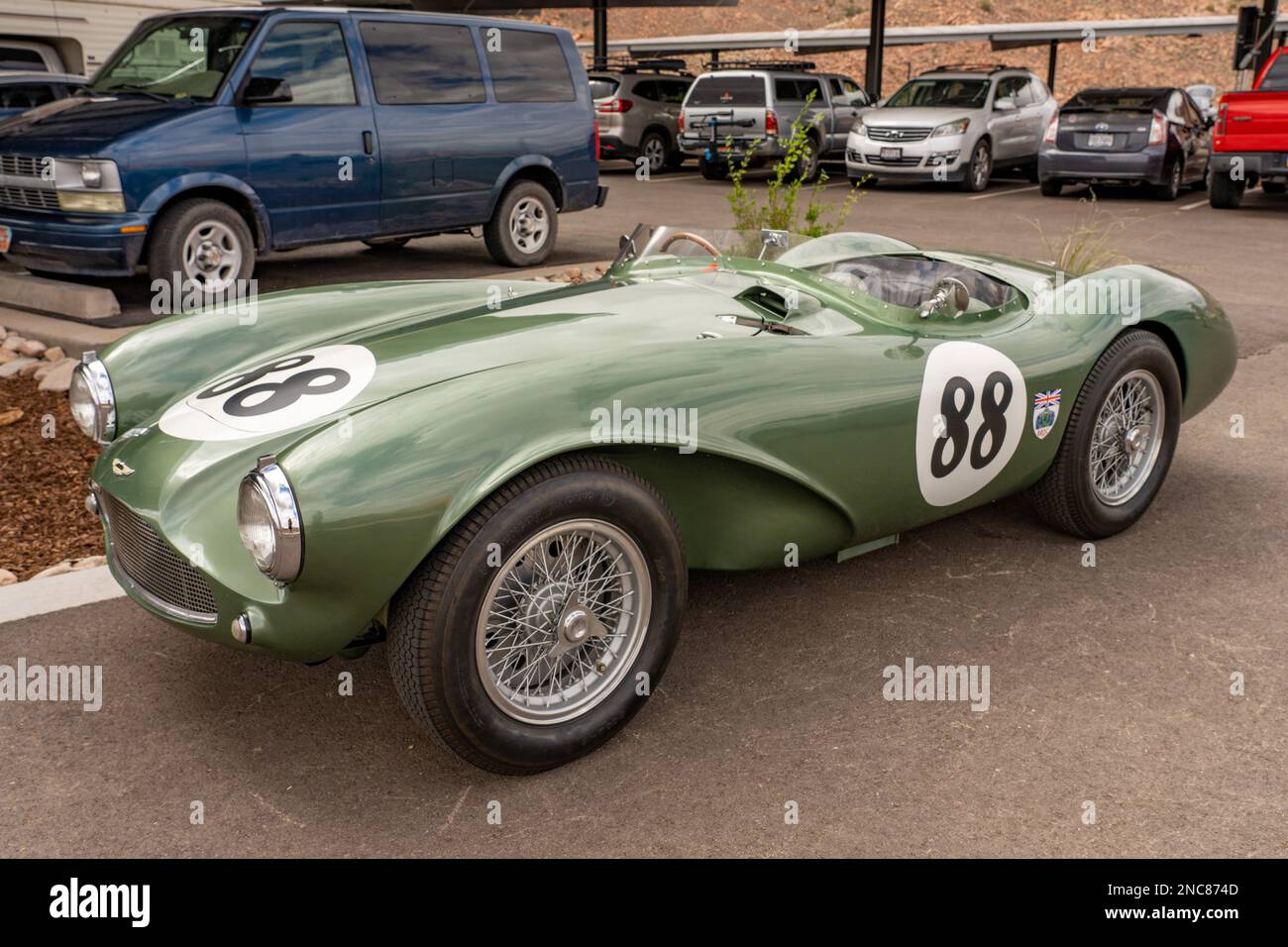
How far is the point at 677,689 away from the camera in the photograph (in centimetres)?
349

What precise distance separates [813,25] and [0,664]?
79.5 metres

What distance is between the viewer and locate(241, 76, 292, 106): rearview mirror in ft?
26.3

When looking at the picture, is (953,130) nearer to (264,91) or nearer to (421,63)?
(421,63)

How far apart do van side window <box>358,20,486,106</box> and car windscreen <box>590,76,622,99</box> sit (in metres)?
10.3

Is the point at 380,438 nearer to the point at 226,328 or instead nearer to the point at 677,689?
the point at 677,689

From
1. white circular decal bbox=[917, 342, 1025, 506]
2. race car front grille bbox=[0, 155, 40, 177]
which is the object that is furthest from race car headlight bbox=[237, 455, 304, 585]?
race car front grille bbox=[0, 155, 40, 177]

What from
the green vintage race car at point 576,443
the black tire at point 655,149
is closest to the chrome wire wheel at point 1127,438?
the green vintage race car at point 576,443

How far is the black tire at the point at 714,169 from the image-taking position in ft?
61.2

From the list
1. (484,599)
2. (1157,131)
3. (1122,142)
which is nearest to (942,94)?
(1122,142)

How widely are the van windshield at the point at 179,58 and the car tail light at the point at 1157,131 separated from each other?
441 inches

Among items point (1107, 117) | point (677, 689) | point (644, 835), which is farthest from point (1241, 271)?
point (644, 835)

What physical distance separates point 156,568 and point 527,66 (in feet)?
24.8

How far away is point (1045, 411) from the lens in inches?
159

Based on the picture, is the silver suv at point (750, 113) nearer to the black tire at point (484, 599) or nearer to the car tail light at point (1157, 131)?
the car tail light at point (1157, 131)
